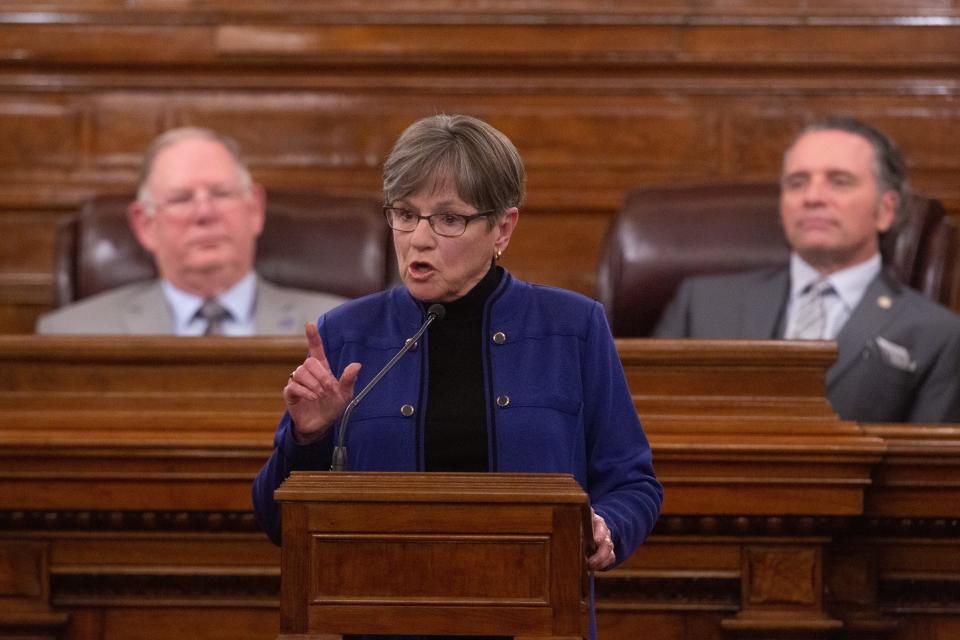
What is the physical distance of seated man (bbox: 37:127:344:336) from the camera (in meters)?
3.02

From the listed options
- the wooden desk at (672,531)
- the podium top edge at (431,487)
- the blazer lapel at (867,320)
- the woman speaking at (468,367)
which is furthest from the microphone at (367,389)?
the blazer lapel at (867,320)

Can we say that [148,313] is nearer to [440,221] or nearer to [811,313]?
[811,313]

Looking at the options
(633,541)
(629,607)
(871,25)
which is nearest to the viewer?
(633,541)

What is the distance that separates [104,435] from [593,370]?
0.84m

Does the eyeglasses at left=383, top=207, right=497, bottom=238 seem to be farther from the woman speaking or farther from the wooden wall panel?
the wooden wall panel

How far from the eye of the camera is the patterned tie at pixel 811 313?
3021 millimetres

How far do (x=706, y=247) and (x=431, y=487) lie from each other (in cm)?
192

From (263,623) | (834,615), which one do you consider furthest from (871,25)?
(263,623)

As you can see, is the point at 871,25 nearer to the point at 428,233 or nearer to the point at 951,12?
the point at 951,12

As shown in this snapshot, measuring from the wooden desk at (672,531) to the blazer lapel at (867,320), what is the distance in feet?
2.29

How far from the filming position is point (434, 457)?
1494 millimetres

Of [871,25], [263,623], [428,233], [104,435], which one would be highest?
[871,25]

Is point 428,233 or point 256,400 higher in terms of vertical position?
point 428,233

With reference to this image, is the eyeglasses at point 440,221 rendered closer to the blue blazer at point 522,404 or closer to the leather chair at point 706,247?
the blue blazer at point 522,404
